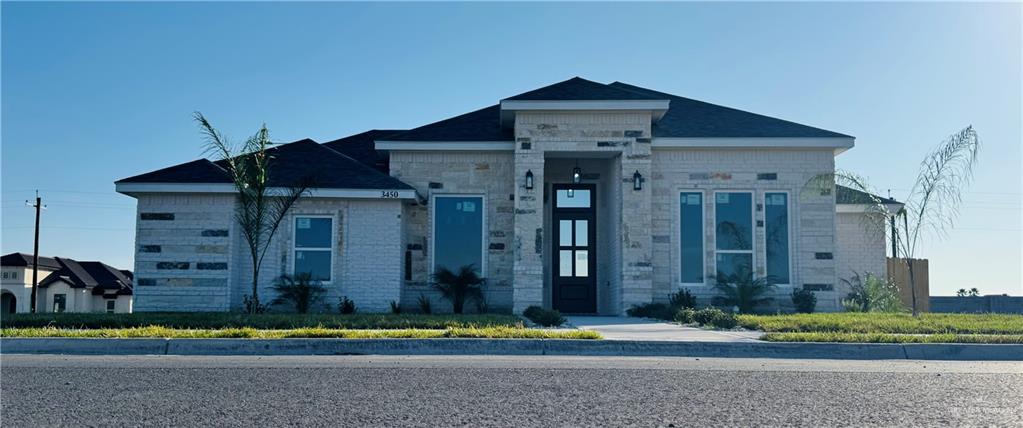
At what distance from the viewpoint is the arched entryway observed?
42.1 meters

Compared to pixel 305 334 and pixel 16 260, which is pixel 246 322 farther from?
pixel 16 260

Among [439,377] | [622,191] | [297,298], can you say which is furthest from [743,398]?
[297,298]

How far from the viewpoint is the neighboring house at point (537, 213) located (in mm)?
17922

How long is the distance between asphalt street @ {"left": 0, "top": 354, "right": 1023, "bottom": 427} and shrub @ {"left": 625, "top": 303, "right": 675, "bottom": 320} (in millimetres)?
7171

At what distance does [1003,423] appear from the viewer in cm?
524

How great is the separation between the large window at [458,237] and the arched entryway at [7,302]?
3222 cm

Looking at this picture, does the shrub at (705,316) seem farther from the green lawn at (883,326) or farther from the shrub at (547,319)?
the shrub at (547,319)

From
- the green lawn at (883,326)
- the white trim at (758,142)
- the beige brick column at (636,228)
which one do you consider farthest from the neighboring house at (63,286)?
the green lawn at (883,326)

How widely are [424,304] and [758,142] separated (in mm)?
7893

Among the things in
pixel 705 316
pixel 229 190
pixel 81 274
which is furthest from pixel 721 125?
pixel 81 274

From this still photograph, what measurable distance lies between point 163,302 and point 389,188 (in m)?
5.23

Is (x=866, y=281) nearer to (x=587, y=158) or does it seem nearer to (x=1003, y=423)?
(x=587, y=158)

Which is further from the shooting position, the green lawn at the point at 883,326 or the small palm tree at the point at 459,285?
the small palm tree at the point at 459,285

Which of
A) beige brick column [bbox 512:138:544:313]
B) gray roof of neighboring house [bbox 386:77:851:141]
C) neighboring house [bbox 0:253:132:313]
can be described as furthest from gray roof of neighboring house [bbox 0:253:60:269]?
beige brick column [bbox 512:138:544:313]
